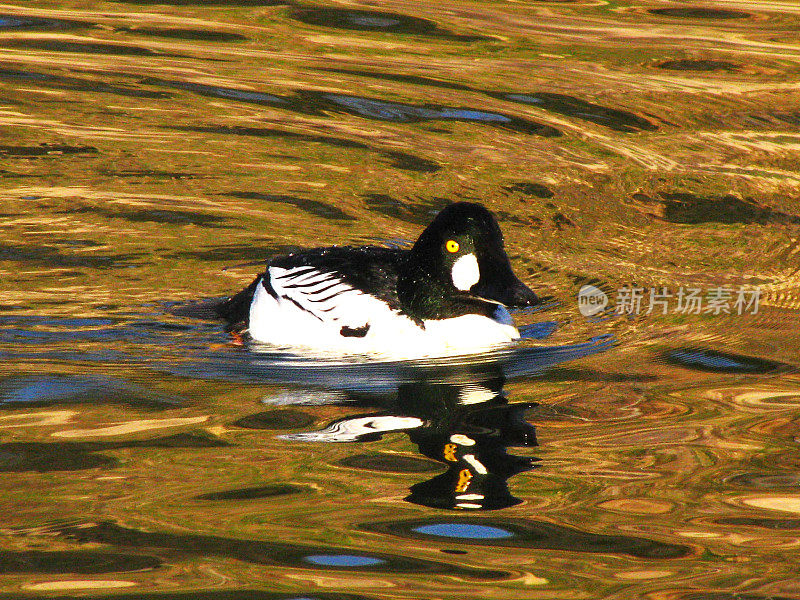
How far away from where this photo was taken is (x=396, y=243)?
29.8ft

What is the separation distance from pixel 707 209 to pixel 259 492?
6.08 meters

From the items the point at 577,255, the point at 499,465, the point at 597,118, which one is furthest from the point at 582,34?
the point at 499,465

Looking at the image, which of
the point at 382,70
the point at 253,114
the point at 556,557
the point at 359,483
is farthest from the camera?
the point at 382,70

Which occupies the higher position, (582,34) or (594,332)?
(582,34)

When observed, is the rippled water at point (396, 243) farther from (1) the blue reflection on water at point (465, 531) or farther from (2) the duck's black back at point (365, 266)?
(2) the duck's black back at point (365, 266)

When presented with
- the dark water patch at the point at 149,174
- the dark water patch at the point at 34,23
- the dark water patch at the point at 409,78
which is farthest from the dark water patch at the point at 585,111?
the dark water patch at the point at 34,23

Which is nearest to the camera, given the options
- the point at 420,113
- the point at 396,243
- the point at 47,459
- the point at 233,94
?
the point at 47,459

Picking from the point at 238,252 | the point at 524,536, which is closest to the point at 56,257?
the point at 238,252

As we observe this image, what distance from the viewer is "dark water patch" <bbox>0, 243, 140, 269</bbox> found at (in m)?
8.56

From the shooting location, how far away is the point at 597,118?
37.6 ft

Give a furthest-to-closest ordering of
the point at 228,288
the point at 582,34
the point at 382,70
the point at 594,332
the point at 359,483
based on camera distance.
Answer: the point at 582,34 → the point at 382,70 → the point at 228,288 → the point at 594,332 → the point at 359,483

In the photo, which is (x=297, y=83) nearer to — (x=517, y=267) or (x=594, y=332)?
(x=517, y=267)

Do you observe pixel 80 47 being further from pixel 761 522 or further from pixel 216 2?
pixel 761 522

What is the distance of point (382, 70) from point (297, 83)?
3.07 feet
